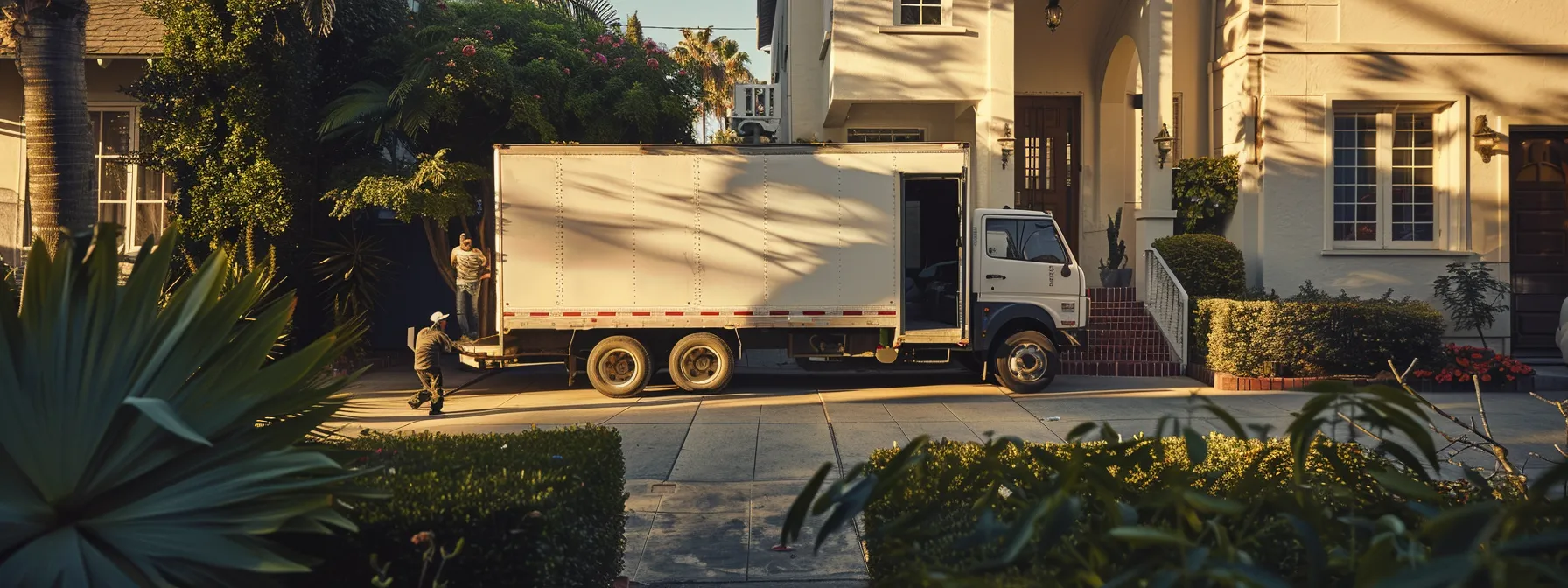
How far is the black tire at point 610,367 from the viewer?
13414mm

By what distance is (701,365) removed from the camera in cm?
1368

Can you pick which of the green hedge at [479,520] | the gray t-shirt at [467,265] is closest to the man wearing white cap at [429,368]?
the gray t-shirt at [467,265]

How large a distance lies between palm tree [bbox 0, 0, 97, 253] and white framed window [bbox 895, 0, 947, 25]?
467 inches

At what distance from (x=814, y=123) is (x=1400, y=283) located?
10.0m

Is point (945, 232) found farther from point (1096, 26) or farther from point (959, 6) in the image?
point (1096, 26)

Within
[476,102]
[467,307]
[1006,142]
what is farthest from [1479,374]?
[476,102]

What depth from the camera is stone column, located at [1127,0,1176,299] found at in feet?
53.8

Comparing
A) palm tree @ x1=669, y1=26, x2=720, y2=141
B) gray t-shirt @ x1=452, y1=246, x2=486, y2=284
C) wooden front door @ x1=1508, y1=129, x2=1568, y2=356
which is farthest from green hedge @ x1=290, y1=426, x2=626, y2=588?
palm tree @ x1=669, y1=26, x2=720, y2=141

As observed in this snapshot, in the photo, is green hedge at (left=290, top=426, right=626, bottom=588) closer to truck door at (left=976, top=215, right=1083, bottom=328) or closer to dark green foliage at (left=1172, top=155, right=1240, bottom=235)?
truck door at (left=976, top=215, right=1083, bottom=328)

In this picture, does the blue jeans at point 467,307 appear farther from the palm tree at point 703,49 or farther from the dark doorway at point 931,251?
the palm tree at point 703,49

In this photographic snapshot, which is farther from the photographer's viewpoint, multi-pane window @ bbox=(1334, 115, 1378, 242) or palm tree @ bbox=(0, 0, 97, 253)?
multi-pane window @ bbox=(1334, 115, 1378, 242)

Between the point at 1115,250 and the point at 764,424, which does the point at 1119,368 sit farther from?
the point at 764,424

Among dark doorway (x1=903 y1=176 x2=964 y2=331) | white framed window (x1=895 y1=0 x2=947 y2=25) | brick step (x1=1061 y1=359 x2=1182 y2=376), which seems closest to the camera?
dark doorway (x1=903 y1=176 x2=964 y2=331)

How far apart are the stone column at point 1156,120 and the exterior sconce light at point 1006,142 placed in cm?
199
